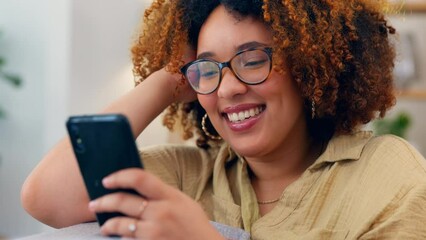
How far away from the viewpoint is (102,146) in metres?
0.78

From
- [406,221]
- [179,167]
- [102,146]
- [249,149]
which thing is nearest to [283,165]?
[249,149]

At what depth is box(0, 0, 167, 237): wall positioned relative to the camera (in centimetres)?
346

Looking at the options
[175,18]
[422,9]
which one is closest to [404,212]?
[175,18]

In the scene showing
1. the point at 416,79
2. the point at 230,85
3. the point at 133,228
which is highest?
the point at 230,85

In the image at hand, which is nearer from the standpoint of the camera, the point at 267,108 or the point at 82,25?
the point at 267,108

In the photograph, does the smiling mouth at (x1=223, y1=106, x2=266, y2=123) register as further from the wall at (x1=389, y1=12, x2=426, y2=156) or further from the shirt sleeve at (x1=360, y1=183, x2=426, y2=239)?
the wall at (x1=389, y1=12, x2=426, y2=156)

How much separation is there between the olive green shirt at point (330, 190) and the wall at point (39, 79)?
2128 mm

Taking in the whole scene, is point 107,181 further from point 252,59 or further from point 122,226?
point 252,59

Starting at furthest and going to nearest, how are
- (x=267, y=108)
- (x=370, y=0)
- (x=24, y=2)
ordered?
(x=24, y=2) < (x=370, y=0) < (x=267, y=108)

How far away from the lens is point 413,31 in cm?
354

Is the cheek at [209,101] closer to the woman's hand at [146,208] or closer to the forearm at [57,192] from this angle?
the forearm at [57,192]

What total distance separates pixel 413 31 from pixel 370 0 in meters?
2.36

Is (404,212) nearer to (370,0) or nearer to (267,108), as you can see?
(267,108)

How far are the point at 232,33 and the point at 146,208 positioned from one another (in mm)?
559
